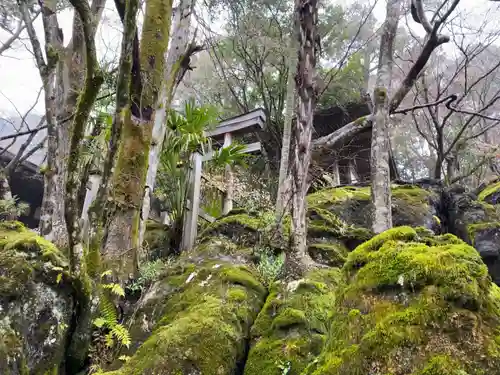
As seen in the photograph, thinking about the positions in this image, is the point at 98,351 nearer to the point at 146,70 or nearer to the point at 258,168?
the point at 146,70

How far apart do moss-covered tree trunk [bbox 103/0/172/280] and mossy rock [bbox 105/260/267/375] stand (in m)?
0.53

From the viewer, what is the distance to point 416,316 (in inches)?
67.4

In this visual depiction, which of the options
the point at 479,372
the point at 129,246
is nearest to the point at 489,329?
the point at 479,372

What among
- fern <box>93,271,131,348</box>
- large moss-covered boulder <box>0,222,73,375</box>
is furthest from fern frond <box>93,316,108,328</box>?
large moss-covered boulder <box>0,222,73,375</box>

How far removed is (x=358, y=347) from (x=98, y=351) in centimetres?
236

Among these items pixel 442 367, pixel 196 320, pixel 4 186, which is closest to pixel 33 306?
pixel 196 320

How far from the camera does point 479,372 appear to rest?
149 cm

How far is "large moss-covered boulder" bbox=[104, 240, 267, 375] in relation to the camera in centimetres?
280

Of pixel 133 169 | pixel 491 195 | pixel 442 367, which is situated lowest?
pixel 442 367

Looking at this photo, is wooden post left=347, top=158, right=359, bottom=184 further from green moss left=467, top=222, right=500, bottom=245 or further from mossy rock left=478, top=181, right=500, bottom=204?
green moss left=467, top=222, right=500, bottom=245

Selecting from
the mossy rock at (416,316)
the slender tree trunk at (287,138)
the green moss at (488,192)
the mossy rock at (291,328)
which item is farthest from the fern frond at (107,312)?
the green moss at (488,192)

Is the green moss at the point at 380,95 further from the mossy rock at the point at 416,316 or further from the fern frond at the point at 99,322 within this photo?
the fern frond at the point at 99,322

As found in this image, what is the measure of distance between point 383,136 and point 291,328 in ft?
12.5

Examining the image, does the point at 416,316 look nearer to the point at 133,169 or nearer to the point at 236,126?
the point at 133,169
